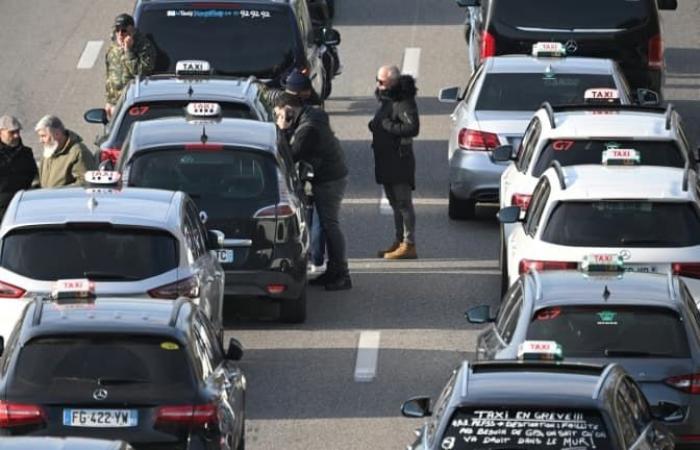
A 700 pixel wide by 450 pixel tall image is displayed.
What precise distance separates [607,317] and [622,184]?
11.9ft

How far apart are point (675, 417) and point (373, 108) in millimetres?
16444

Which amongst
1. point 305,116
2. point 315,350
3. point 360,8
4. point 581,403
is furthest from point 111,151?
point 360,8

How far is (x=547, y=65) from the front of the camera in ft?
82.7

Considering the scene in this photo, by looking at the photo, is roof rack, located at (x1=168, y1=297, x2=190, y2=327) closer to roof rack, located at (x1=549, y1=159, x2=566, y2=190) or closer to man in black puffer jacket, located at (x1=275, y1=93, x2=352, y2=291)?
roof rack, located at (x1=549, y1=159, x2=566, y2=190)

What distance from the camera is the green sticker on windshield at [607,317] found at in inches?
602

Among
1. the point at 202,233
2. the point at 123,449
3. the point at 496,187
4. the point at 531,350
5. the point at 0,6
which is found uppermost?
the point at 123,449

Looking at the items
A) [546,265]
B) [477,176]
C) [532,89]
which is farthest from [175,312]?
[532,89]

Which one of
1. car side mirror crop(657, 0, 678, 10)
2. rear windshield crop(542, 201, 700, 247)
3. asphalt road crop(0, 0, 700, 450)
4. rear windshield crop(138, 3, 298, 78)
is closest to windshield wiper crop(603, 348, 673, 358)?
asphalt road crop(0, 0, 700, 450)

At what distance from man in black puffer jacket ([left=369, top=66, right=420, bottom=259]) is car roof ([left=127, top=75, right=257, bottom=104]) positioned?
1.24m

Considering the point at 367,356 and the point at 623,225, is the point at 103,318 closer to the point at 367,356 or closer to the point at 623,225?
the point at 623,225

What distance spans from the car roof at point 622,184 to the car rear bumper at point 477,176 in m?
4.77

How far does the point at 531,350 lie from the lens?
46.4ft

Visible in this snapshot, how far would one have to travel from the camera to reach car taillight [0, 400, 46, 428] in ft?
44.1

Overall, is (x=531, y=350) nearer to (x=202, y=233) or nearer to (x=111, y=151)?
(x=202, y=233)
